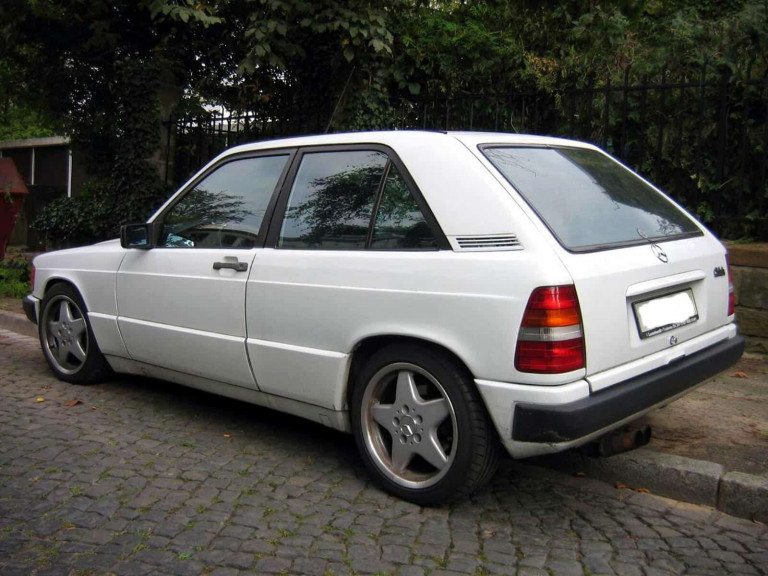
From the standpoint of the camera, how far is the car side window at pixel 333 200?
12.3 ft

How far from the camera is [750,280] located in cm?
584

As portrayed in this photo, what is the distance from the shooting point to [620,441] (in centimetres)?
359

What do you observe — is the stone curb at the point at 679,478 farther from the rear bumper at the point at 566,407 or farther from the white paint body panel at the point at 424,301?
the white paint body panel at the point at 424,301

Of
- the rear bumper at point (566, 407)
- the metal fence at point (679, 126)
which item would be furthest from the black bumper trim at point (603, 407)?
the metal fence at point (679, 126)

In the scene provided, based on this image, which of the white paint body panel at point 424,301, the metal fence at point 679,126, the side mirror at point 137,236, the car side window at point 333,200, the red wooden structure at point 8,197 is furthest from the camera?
the red wooden structure at point 8,197

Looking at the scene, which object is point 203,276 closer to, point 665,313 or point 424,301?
point 424,301

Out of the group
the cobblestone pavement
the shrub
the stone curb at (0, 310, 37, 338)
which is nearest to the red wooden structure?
the shrub

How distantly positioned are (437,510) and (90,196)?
930 cm

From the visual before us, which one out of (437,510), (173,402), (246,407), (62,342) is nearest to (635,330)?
(437,510)

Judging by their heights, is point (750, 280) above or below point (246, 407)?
above

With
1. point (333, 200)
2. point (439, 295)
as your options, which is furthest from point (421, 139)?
point (439, 295)

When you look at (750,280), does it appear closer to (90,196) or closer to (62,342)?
(62,342)

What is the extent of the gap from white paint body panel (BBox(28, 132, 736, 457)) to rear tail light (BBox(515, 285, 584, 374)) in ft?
0.12

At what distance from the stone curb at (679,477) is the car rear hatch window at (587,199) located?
3.56ft
